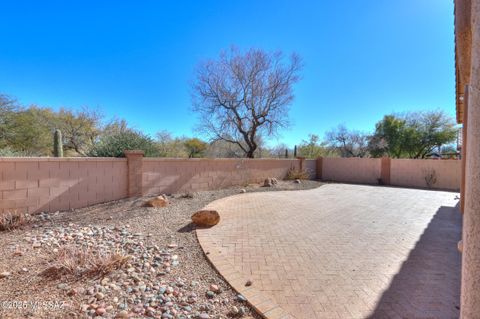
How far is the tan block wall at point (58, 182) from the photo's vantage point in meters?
4.73

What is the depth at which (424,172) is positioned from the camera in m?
12.2

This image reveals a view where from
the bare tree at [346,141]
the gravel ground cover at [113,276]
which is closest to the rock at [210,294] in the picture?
the gravel ground cover at [113,276]

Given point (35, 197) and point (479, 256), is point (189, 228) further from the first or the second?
point (479, 256)

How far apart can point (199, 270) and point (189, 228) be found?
1575mm

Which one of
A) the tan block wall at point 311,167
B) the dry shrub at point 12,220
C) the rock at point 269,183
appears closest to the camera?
the dry shrub at point 12,220

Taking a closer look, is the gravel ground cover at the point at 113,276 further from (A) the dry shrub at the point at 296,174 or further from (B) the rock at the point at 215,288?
(A) the dry shrub at the point at 296,174

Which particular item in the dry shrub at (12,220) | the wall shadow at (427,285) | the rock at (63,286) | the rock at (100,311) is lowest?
the wall shadow at (427,285)

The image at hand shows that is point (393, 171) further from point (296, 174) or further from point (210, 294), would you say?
point (210, 294)

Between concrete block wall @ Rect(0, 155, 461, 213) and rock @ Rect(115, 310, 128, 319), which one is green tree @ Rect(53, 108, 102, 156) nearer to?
concrete block wall @ Rect(0, 155, 461, 213)

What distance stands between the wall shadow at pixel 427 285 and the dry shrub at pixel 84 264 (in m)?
3.17

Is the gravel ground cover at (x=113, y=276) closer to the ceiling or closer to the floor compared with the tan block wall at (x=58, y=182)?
closer to the floor

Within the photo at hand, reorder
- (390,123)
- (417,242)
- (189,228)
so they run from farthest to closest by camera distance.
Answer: (390,123)
(189,228)
(417,242)

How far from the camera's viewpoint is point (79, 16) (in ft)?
23.9

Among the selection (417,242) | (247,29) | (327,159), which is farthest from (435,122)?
(417,242)
